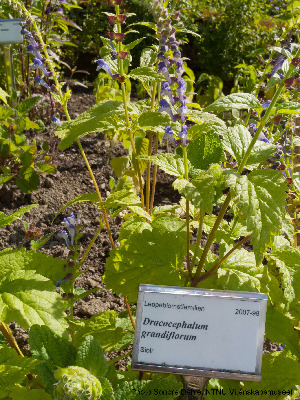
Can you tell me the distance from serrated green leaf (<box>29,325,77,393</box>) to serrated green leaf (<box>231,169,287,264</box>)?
51 centimetres

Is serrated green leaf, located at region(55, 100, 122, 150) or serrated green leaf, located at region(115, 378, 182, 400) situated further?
serrated green leaf, located at region(55, 100, 122, 150)

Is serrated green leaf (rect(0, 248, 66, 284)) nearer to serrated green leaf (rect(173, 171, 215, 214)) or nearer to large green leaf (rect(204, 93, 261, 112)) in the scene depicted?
serrated green leaf (rect(173, 171, 215, 214))

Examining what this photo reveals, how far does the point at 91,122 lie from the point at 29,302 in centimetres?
60

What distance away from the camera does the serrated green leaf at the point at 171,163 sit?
1.31 m

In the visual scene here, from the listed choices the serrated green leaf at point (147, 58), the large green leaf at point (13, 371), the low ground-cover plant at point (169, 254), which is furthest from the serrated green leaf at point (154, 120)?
the large green leaf at point (13, 371)

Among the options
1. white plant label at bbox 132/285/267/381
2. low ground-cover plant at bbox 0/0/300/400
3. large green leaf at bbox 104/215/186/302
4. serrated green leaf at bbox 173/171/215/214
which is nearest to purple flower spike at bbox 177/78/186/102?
low ground-cover plant at bbox 0/0/300/400

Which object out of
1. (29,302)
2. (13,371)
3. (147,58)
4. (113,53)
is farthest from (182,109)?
(13,371)

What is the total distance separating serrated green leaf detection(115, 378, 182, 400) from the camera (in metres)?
1.08

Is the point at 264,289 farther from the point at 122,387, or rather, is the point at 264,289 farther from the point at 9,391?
the point at 9,391

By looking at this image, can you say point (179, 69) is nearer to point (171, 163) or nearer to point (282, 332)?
point (171, 163)

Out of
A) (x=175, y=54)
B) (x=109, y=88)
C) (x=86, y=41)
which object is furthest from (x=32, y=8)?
(x=175, y=54)

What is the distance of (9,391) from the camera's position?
1187mm

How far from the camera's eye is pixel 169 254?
1399 mm

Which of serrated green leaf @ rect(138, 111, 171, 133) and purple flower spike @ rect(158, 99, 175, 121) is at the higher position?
purple flower spike @ rect(158, 99, 175, 121)
